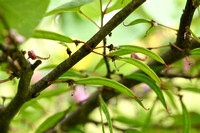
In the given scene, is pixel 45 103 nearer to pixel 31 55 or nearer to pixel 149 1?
pixel 149 1

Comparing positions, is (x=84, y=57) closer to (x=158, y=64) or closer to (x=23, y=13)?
(x=158, y=64)

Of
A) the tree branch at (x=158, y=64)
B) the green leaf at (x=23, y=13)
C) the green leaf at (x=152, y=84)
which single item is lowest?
the green leaf at (x=23, y=13)

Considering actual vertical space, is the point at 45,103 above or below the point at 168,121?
above

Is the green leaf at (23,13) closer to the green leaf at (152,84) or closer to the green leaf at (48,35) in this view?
the green leaf at (48,35)

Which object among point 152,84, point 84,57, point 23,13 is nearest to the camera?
point 23,13

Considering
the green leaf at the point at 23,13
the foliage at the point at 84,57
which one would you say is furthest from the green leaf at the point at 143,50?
the green leaf at the point at 23,13

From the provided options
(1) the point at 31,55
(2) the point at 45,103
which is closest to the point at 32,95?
(1) the point at 31,55

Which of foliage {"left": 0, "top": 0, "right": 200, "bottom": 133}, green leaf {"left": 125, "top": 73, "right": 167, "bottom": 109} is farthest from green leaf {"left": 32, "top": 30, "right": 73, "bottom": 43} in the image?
green leaf {"left": 125, "top": 73, "right": 167, "bottom": 109}

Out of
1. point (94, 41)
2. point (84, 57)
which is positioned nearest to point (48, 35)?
point (94, 41)
